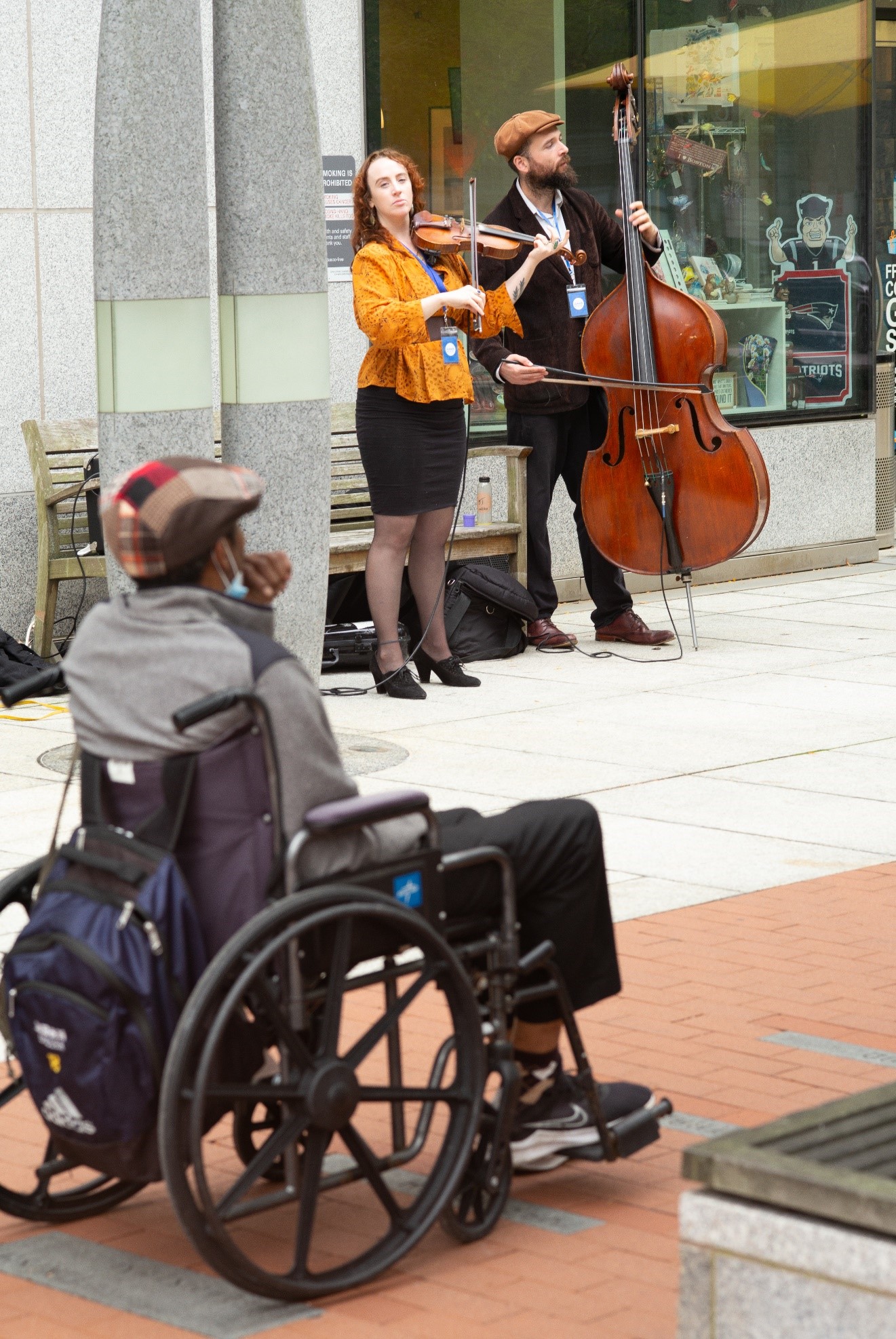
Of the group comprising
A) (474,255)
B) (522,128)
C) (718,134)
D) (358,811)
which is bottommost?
(358,811)

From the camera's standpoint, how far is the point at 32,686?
12.1 ft

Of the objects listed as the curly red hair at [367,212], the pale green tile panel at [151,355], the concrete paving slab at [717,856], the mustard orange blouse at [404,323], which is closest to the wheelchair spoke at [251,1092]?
the concrete paving slab at [717,856]

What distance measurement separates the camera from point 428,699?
28.4ft

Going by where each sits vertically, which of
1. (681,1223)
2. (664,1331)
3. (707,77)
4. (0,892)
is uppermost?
(707,77)

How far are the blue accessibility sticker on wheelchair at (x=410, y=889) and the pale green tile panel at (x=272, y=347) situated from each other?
11.5 ft

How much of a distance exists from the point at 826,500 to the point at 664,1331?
991 centimetres

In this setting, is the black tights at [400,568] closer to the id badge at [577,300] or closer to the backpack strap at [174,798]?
the id badge at [577,300]

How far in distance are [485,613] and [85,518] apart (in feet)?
5.90

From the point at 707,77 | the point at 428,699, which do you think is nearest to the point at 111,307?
Answer: the point at 428,699

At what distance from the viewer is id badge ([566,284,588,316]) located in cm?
928

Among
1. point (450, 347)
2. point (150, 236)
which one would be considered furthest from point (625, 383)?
point (150, 236)

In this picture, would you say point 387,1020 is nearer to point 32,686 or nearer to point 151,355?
point 32,686

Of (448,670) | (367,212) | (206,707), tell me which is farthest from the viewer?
(448,670)

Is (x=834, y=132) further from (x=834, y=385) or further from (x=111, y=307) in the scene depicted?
(x=111, y=307)
